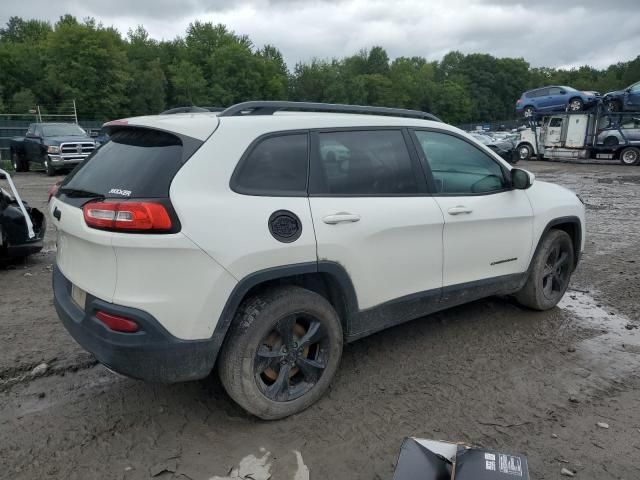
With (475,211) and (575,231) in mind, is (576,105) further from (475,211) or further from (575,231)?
(475,211)

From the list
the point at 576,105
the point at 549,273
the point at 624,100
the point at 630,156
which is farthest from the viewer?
the point at 576,105

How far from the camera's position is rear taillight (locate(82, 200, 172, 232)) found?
255 centimetres

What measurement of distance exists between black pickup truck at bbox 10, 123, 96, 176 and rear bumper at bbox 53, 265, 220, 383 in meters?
15.7

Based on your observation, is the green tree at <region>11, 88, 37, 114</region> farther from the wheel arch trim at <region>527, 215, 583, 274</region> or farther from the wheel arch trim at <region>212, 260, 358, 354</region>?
the wheel arch trim at <region>212, 260, 358, 354</region>

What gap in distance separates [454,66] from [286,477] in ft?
439

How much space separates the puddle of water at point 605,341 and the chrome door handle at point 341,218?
2053 mm

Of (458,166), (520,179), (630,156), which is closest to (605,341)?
(520,179)

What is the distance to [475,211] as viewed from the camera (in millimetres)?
3908

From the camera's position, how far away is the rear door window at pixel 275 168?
9.49ft

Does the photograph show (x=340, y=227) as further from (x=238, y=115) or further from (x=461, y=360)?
(x=461, y=360)

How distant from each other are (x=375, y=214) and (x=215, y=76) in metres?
78.3

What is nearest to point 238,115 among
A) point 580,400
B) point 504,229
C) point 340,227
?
point 340,227

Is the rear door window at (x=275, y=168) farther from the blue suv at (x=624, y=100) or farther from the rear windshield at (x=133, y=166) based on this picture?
the blue suv at (x=624, y=100)

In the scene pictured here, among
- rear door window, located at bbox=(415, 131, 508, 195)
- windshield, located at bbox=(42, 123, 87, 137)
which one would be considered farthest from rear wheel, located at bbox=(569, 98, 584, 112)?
rear door window, located at bbox=(415, 131, 508, 195)
